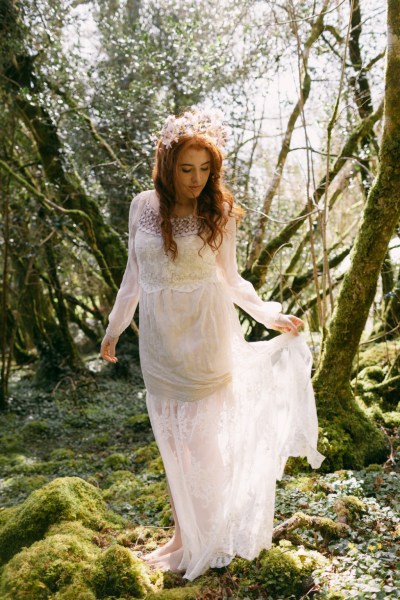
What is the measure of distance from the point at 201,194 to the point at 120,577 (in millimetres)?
2078

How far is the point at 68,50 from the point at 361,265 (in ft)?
16.8

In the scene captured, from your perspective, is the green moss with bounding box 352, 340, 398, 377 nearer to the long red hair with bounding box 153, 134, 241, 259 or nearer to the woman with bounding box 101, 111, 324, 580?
the woman with bounding box 101, 111, 324, 580

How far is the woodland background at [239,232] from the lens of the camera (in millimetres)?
3434

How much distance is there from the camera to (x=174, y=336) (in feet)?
10.4

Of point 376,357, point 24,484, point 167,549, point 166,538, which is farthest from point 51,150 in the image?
point 167,549

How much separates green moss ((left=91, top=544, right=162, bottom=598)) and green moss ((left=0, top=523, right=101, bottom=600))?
2.9 inches

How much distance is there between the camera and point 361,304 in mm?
4164

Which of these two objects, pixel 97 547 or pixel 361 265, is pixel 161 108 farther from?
pixel 97 547

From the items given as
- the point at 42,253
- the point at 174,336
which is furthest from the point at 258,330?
the point at 174,336

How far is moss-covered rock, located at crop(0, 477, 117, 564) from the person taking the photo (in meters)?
3.45

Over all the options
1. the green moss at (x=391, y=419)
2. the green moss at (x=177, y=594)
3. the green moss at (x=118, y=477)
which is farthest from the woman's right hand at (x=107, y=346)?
the green moss at (x=391, y=419)

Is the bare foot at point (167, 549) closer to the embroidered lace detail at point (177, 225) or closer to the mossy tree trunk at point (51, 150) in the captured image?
the embroidered lace detail at point (177, 225)

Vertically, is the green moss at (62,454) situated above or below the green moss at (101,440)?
above

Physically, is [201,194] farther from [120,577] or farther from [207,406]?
[120,577]
